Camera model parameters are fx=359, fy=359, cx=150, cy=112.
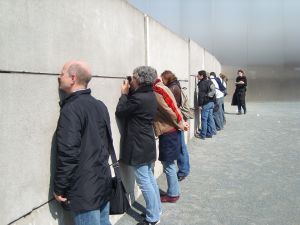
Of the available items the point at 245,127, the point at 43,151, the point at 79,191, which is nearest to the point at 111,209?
the point at 79,191

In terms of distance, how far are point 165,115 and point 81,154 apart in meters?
2.09

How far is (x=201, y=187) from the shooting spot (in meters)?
5.48

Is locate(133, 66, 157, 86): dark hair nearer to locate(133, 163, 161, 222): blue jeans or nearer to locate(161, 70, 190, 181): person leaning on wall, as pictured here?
locate(133, 163, 161, 222): blue jeans

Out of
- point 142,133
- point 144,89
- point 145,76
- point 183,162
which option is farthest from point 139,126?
point 183,162

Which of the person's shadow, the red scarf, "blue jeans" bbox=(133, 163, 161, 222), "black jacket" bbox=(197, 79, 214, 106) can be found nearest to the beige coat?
the red scarf

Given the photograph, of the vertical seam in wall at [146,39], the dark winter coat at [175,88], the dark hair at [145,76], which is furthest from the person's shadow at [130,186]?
the dark winter coat at [175,88]

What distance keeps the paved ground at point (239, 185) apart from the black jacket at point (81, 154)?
158 cm

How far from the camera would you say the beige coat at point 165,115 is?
4.49 metres

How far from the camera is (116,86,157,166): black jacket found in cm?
387

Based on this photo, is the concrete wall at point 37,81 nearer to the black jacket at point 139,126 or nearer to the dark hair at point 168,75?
the black jacket at point 139,126

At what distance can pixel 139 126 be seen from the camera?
12.9 ft

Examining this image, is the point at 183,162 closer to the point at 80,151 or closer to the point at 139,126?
the point at 139,126

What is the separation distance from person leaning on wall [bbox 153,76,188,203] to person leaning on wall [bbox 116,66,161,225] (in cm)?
52

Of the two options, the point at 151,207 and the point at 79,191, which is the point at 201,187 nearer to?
the point at 151,207
